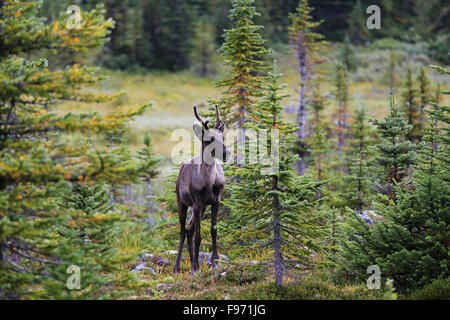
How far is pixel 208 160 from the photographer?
9.41 metres

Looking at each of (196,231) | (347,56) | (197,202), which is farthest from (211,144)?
(347,56)

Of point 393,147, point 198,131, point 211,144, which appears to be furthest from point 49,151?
point 393,147

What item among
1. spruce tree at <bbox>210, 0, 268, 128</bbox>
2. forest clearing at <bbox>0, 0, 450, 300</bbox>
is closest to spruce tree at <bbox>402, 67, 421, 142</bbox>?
forest clearing at <bbox>0, 0, 450, 300</bbox>

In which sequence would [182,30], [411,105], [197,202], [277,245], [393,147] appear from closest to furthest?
[277,245]
[197,202]
[393,147]
[411,105]
[182,30]

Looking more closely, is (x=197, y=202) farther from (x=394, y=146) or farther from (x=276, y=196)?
(x=394, y=146)

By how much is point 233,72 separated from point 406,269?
8529 millimetres

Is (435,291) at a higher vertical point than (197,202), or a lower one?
lower

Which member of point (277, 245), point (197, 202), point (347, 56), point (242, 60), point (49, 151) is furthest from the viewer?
point (347, 56)

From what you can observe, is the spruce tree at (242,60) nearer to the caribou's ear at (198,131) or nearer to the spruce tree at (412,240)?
the caribou's ear at (198,131)

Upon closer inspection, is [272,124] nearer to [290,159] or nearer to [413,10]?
[290,159]

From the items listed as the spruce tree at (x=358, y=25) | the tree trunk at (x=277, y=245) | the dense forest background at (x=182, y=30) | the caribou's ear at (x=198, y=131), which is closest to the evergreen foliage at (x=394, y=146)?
the tree trunk at (x=277, y=245)

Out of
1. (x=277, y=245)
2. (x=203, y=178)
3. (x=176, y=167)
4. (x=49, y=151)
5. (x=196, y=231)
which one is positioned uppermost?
(x=49, y=151)

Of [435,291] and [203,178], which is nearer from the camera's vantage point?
[435,291]

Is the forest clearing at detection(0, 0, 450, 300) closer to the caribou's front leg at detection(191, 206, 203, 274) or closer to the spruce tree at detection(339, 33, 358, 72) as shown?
the caribou's front leg at detection(191, 206, 203, 274)
